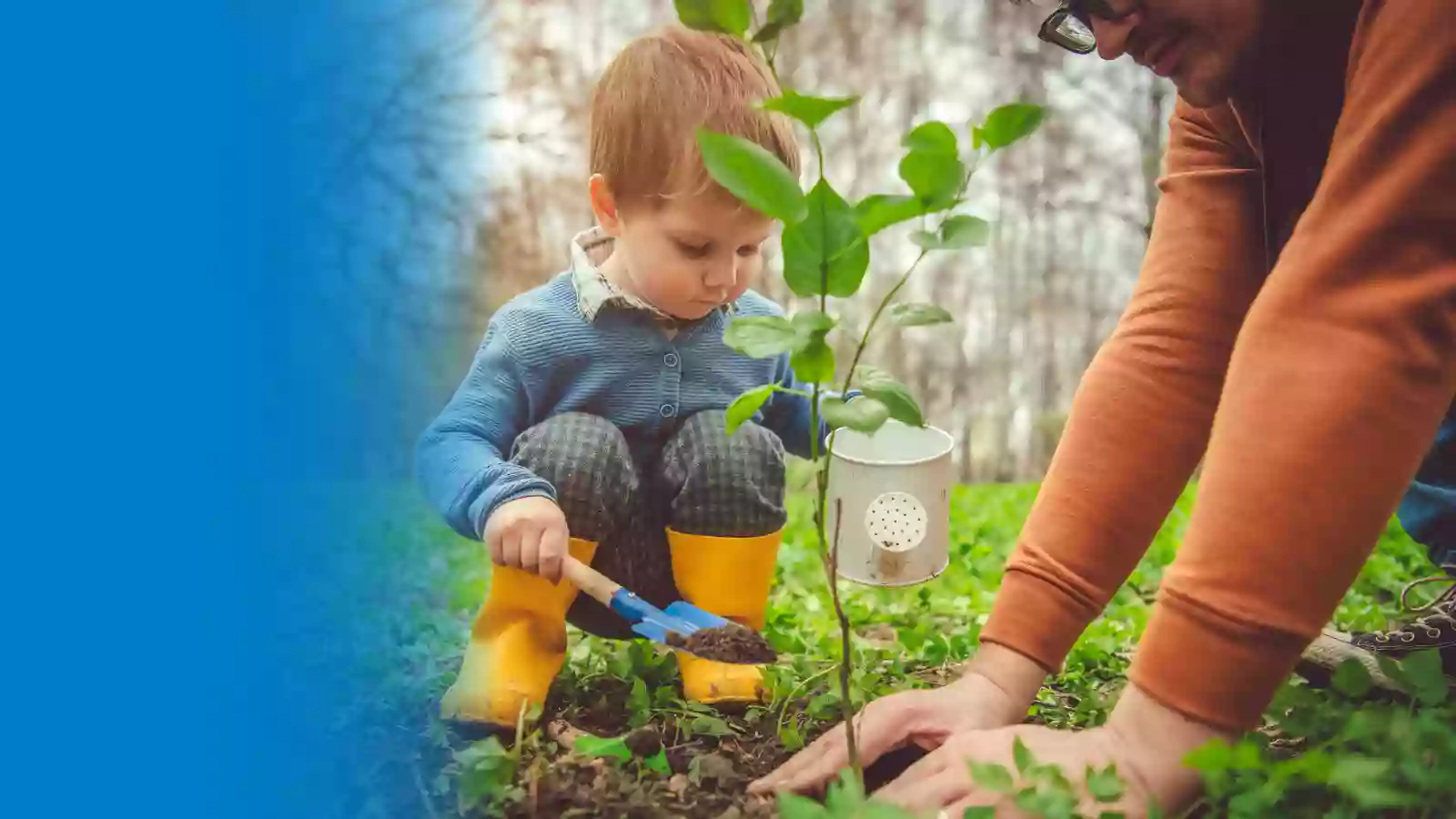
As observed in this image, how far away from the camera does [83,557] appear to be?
710 mm

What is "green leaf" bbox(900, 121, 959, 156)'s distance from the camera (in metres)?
0.76

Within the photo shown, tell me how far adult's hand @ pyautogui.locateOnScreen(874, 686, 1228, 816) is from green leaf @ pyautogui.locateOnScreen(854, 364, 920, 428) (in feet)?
0.80

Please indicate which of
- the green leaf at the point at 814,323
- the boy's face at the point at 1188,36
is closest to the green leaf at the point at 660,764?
the green leaf at the point at 814,323

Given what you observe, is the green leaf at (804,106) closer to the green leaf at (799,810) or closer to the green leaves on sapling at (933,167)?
the green leaves on sapling at (933,167)

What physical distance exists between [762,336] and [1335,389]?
15.1 inches

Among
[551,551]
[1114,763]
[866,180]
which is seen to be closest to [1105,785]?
[1114,763]

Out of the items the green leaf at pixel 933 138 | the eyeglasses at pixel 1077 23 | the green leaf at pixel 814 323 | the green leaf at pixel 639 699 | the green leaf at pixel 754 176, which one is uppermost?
the eyeglasses at pixel 1077 23

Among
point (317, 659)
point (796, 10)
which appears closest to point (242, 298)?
point (317, 659)

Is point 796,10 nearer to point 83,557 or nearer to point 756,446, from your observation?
point 756,446

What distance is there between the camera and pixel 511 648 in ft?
3.46

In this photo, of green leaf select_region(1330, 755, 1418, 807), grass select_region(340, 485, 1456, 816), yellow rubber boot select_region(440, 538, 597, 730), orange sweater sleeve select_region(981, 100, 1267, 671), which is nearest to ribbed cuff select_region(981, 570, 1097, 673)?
orange sweater sleeve select_region(981, 100, 1267, 671)

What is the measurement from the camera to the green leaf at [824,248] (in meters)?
0.75

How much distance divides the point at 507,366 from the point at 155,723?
43cm
